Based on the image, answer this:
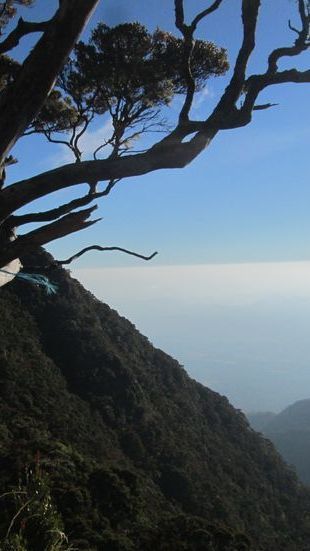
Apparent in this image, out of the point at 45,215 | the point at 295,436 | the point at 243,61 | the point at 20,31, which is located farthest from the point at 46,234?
the point at 295,436

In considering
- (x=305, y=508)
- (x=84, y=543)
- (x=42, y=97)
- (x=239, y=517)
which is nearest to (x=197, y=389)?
(x=305, y=508)

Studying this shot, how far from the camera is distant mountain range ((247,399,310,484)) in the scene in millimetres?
97438

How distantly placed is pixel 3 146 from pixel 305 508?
52.8 meters

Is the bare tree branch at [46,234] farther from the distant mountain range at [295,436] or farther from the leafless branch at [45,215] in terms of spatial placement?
the distant mountain range at [295,436]

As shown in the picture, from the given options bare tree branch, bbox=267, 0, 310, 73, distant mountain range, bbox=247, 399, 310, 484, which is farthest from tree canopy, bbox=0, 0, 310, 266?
distant mountain range, bbox=247, 399, 310, 484

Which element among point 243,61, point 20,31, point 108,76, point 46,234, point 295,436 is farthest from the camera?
point 295,436

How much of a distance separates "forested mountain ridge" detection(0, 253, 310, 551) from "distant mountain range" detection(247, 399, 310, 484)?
29.6 m

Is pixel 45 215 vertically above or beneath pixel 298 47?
beneath

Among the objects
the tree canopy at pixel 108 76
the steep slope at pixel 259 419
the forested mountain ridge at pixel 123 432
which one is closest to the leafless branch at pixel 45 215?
the tree canopy at pixel 108 76

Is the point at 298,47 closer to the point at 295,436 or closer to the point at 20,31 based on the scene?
the point at 20,31

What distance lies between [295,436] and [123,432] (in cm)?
8622

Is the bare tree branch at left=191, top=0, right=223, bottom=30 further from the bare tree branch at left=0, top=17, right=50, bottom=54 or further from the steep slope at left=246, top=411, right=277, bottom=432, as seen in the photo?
the steep slope at left=246, top=411, right=277, bottom=432

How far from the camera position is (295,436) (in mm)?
116875

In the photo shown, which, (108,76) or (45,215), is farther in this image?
(108,76)
